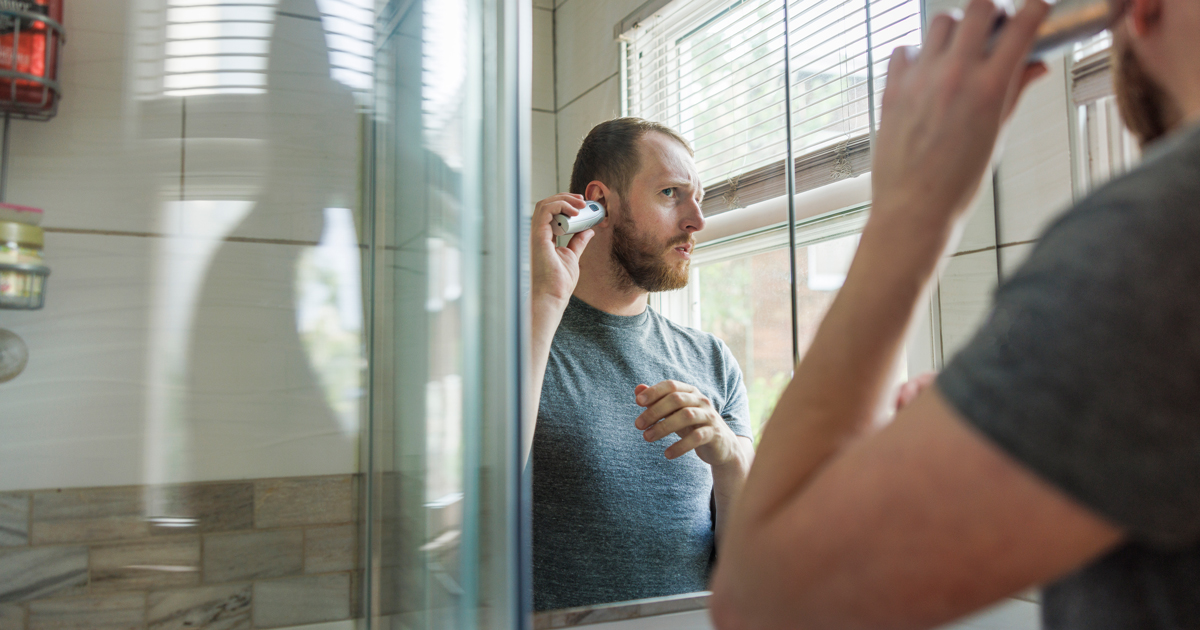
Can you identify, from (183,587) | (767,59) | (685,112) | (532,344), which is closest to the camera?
(183,587)

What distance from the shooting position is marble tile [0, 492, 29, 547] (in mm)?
589

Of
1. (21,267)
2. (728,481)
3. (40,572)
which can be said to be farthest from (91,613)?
(728,481)

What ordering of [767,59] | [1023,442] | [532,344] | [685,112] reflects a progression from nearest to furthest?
[1023,442]
[532,344]
[767,59]
[685,112]

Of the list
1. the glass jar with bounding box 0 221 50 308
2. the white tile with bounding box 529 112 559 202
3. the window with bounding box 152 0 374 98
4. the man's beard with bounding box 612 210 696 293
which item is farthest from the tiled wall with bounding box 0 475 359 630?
the white tile with bounding box 529 112 559 202

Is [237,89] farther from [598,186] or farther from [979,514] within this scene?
[979,514]

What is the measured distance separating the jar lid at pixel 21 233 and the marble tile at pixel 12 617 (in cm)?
31

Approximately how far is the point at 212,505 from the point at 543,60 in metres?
1.07

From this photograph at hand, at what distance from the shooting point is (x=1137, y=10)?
0.81 feet

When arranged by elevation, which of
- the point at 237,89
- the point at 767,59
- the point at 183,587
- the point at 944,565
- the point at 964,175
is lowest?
the point at 183,587

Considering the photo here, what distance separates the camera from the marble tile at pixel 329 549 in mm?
669

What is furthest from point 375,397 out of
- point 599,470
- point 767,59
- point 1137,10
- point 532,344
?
point 767,59

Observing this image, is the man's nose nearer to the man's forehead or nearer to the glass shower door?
the man's forehead

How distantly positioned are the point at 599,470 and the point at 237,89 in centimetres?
57

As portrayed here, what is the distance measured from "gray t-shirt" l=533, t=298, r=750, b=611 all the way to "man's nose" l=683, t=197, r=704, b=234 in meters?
0.20
